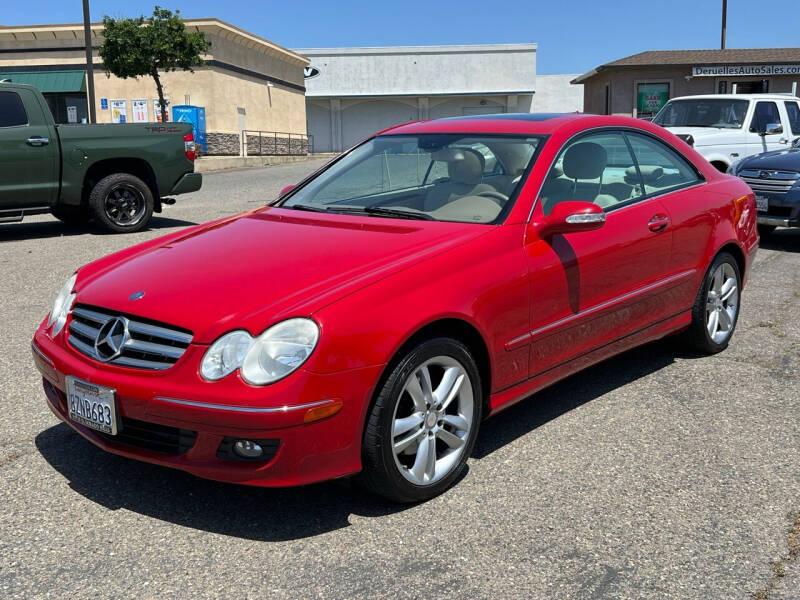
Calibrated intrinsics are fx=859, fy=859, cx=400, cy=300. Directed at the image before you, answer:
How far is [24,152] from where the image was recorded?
10.7 metres

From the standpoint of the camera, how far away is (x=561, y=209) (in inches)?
158

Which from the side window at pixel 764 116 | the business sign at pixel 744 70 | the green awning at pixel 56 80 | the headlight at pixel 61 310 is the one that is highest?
the green awning at pixel 56 80

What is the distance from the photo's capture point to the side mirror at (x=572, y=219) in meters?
3.96

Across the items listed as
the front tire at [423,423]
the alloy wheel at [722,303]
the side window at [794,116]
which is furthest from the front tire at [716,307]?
the side window at [794,116]

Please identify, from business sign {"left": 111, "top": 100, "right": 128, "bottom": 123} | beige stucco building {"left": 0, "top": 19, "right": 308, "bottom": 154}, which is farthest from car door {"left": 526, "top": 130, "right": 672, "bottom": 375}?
A: business sign {"left": 111, "top": 100, "right": 128, "bottom": 123}

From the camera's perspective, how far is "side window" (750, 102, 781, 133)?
1327cm

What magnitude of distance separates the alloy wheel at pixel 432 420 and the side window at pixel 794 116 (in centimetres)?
1219

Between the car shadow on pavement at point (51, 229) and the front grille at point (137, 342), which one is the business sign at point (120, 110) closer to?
the car shadow on pavement at point (51, 229)

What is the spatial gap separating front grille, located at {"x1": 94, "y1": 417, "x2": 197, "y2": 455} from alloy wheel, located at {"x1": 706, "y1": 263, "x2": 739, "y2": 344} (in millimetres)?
3534

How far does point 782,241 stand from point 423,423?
9.04 metres

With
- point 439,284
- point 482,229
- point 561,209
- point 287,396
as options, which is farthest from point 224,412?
point 561,209

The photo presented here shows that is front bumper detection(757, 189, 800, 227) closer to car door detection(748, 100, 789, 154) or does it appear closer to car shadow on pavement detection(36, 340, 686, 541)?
car door detection(748, 100, 789, 154)

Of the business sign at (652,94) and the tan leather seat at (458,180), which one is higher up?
the business sign at (652,94)

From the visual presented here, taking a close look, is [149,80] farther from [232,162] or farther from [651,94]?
[651,94]
